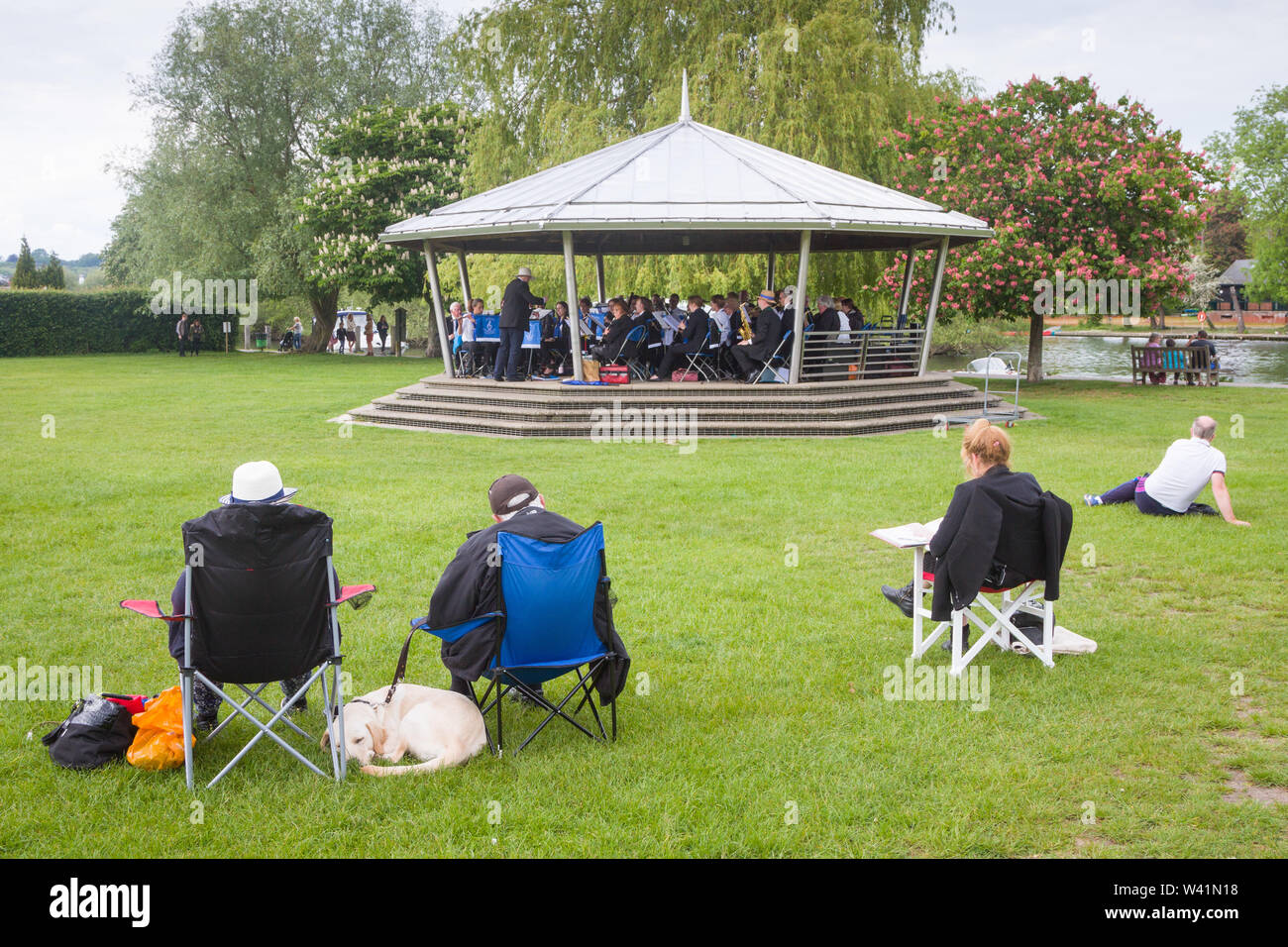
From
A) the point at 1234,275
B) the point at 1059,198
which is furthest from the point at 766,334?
the point at 1234,275

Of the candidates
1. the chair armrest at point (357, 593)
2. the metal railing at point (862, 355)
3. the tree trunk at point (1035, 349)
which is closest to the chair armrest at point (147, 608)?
the chair armrest at point (357, 593)

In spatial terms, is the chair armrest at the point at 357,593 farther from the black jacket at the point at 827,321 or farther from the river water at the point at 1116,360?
the river water at the point at 1116,360

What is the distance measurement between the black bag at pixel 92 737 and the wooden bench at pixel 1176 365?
27.1m

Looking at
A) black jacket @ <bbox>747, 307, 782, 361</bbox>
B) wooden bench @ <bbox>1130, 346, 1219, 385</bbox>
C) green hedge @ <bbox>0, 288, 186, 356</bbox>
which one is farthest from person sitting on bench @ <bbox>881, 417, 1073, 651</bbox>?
green hedge @ <bbox>0, 288, 186, 356</bbox>

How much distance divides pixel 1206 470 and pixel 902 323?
39.6 ft

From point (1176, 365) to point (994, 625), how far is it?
965 inches

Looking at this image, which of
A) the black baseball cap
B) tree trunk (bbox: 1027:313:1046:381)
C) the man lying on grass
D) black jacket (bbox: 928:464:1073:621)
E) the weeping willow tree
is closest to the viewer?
the black baseball cap

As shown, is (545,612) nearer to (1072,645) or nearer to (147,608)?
(147,608)

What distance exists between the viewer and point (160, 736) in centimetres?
465

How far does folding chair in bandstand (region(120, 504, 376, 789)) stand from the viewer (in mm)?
4375

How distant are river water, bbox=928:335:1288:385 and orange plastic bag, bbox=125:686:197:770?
99.9 feet

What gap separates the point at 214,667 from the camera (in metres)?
4.47

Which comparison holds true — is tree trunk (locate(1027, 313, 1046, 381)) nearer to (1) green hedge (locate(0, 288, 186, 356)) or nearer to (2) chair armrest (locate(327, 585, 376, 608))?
(2) chair armrest (locate(327, 585, 376, 608))

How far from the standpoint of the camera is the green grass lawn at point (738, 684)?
415cm
